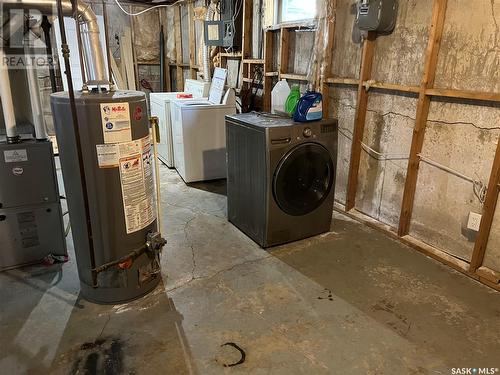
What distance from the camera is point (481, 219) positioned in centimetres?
224

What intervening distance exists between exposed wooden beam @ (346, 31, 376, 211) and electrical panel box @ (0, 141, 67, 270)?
2197 millimetres

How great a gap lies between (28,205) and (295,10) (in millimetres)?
2851

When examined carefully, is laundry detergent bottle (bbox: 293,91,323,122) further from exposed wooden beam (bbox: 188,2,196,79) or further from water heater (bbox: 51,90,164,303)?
exposed wooden beam (bbox: 188,2,196,79)

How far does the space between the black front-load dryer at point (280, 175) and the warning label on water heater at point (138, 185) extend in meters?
0.79

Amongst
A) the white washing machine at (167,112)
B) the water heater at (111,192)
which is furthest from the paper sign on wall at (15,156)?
the white washing machine at (167,112)

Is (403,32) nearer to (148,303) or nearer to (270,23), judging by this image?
(270,23)

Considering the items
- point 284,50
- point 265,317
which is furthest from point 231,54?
point 265,317

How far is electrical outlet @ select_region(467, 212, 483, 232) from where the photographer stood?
89.7 inches

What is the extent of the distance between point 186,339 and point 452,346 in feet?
4.15

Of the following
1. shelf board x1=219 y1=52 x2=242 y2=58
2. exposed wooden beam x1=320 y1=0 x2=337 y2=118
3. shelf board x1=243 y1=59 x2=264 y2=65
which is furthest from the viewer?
shelf board x1=219 y1=52 x2=242 y2=58

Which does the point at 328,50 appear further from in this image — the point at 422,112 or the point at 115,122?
the point at 115,122

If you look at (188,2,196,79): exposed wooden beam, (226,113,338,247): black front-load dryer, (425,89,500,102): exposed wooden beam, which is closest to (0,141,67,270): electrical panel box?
(226,113,338,247): black front-load dryer

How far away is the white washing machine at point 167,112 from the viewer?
4121 millimetres

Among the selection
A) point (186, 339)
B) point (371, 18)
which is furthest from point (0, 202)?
point (371, 18)
